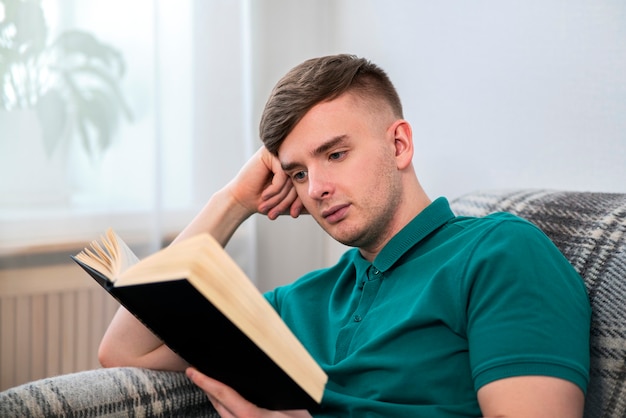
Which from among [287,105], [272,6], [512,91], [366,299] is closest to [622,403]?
[366,299]

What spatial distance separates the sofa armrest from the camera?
103 centimetres

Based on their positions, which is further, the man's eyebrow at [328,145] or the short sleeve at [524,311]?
the man's eyebrow at [328,145]

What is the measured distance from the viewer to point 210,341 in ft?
2.73

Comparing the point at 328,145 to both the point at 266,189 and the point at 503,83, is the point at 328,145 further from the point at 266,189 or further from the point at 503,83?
the point at 503,83

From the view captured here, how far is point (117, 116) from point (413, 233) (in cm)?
122

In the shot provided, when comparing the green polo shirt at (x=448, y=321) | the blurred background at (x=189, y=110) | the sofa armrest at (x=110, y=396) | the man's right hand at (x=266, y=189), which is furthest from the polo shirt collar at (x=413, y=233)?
the blurred background at (x=189, y=110)

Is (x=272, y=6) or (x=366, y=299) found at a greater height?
(x=272, y=6)

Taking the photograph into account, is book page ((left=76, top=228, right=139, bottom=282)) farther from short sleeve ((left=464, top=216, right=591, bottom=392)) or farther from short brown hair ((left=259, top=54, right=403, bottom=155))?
short sleeve ((left=464, top=216, right=591, bottom=392))

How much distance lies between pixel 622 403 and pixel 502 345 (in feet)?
0.73

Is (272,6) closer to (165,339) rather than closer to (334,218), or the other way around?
(334,218)

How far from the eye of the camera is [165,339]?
983 millimetres

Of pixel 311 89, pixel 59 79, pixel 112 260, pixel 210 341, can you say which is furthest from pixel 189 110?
pixel 210 341

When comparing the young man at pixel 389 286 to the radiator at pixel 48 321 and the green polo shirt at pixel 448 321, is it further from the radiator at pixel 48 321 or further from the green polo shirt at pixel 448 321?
the radiator at pixel 48 321

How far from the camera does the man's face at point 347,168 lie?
114 centimetres
